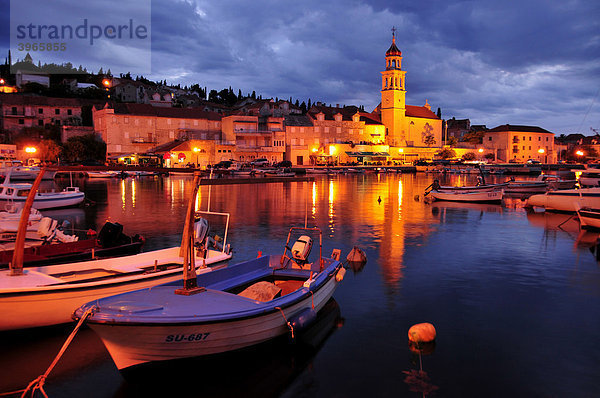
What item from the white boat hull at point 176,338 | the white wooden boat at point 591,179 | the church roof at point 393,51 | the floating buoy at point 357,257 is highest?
the church roof at point 393,51

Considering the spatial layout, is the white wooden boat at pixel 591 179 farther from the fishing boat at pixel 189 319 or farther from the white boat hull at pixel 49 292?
the white boat hull at pixel 49 292

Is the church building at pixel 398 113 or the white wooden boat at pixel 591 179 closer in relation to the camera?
the white wooden boat at pixel 591 179

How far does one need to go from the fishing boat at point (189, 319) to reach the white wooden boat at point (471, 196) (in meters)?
34.0

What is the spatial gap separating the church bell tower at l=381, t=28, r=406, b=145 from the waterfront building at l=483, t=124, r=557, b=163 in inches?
1484

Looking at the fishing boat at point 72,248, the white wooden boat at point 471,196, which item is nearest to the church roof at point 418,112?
the white wooden boat at point 471,196

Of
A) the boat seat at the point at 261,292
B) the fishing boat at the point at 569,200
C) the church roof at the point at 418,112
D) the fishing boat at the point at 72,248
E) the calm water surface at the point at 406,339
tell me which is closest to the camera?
the calm water surface at the point at 406,339

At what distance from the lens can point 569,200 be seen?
3228 cm

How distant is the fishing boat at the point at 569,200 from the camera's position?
1171 inches

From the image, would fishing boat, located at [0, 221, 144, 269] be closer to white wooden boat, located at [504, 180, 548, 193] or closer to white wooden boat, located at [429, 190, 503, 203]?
white wooden boat, located at [429, 190, 503, 203]

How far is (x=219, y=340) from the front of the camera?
8.41 metres

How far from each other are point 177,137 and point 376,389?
297 feet

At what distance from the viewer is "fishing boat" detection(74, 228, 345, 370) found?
754 centimetres

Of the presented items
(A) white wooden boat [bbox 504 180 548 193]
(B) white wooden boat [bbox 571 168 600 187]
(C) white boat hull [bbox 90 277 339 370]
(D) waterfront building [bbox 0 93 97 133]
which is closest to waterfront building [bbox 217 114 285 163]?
(D) waterfront building [bbox 0 93 97 133]

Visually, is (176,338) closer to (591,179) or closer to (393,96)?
(591,179)
